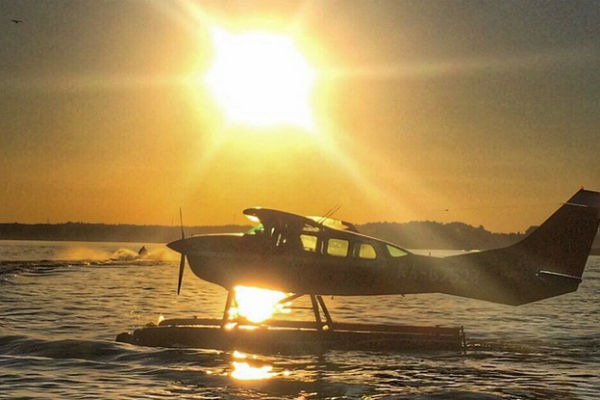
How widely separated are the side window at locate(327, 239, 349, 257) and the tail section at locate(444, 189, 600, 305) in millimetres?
3330

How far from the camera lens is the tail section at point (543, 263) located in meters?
22.7

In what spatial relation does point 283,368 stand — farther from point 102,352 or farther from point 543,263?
point 543,263

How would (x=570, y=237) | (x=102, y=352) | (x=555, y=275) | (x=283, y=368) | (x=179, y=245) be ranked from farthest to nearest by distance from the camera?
(x=570, y=237) → (x=555, y=275) → (x=179, y=245) → (x=102, y=352) → (x=283, y=368)

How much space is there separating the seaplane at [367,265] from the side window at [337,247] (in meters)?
0.03

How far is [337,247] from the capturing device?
22.1 metres

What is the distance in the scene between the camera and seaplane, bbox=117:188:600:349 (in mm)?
22031

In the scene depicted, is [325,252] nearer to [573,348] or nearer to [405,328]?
[405,328]

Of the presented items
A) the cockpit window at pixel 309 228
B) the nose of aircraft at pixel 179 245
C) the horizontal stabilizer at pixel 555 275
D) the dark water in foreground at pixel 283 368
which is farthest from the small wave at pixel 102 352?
the horizontal stabilizer at pixel 555 275

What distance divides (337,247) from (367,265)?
3.39ft

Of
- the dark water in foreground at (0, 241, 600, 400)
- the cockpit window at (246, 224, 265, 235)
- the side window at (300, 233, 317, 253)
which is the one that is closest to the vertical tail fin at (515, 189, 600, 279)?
the dark water in foreground at (0, 241, 600, 400)

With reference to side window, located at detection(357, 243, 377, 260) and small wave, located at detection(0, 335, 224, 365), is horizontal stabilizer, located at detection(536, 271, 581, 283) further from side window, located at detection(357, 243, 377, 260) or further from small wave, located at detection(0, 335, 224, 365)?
small wave, located at detection(0, 335, 224, 365)

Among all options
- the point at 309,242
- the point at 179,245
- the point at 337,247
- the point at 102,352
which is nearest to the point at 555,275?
the point at 337,247

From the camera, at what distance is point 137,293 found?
5088cm

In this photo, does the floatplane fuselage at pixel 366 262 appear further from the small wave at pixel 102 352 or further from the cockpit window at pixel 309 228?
the small wave at pixel 102 352
